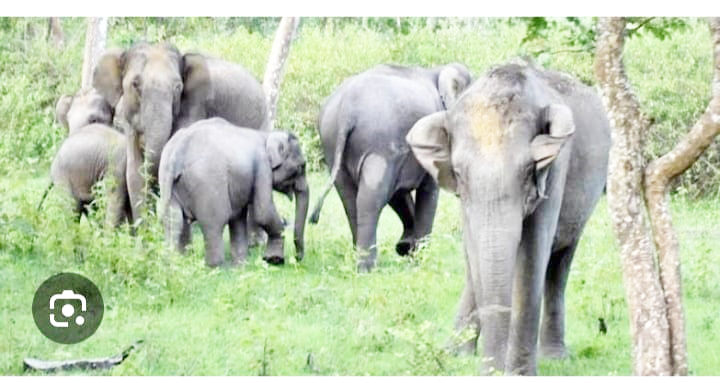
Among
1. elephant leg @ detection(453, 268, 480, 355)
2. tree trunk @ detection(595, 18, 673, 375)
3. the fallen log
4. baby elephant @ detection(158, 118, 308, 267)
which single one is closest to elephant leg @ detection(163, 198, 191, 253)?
baby elephant @ detection(158, 118, 308, 267)

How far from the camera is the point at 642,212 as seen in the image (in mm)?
3643

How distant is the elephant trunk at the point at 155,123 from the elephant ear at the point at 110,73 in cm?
14

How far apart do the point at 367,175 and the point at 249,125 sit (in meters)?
0.69

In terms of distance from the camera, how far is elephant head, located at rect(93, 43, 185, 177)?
5504 mm

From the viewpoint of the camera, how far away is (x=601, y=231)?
17.0ft

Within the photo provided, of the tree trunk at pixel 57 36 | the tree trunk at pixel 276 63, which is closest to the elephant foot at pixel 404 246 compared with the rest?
the tree trunk at pixel 276 63

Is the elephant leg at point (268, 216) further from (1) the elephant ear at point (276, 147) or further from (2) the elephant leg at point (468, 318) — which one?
(2) the elephant leg at point (468, 318)

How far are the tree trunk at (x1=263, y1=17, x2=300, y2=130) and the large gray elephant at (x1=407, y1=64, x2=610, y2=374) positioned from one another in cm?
135

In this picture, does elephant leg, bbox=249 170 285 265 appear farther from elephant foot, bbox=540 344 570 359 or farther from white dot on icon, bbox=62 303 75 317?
elephant foot, bbox=540 344 570 359

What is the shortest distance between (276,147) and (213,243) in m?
0.39

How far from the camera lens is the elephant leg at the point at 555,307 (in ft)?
14.1

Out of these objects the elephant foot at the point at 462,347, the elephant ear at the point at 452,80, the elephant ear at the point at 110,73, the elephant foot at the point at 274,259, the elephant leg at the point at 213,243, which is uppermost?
the elephant ear at the point at 110,73
